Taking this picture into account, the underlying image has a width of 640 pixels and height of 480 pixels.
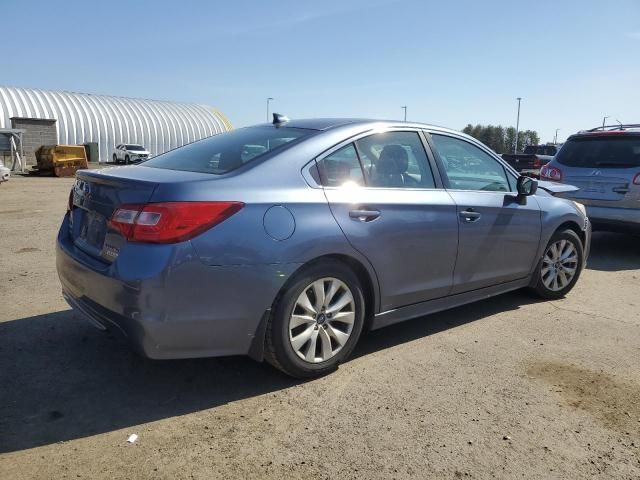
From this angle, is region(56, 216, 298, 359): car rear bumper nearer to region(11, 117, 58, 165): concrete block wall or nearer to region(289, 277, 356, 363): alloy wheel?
region(289, 277, 356, 363): alloy wheel

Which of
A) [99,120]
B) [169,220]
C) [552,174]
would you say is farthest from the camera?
[99,120]

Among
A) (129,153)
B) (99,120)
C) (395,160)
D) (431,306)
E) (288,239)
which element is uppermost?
(99,120)

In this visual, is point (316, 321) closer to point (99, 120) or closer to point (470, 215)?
point (470, 215)

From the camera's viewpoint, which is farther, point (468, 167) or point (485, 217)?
point (468, 167)

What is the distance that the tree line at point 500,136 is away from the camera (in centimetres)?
7856

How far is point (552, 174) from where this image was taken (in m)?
7.89

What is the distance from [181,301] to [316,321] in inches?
34.9

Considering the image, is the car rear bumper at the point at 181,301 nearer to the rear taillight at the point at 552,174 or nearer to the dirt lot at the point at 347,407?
the dirt lot at the point at 347,407

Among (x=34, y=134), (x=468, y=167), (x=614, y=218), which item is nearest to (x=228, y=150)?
(x=468, y=167)

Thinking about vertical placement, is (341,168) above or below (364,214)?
above

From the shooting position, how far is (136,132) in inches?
1802

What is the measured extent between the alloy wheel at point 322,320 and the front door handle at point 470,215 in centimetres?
124

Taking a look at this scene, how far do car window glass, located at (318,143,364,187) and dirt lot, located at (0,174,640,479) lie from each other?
1.26 m

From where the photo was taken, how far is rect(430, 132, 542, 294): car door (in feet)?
13.6
